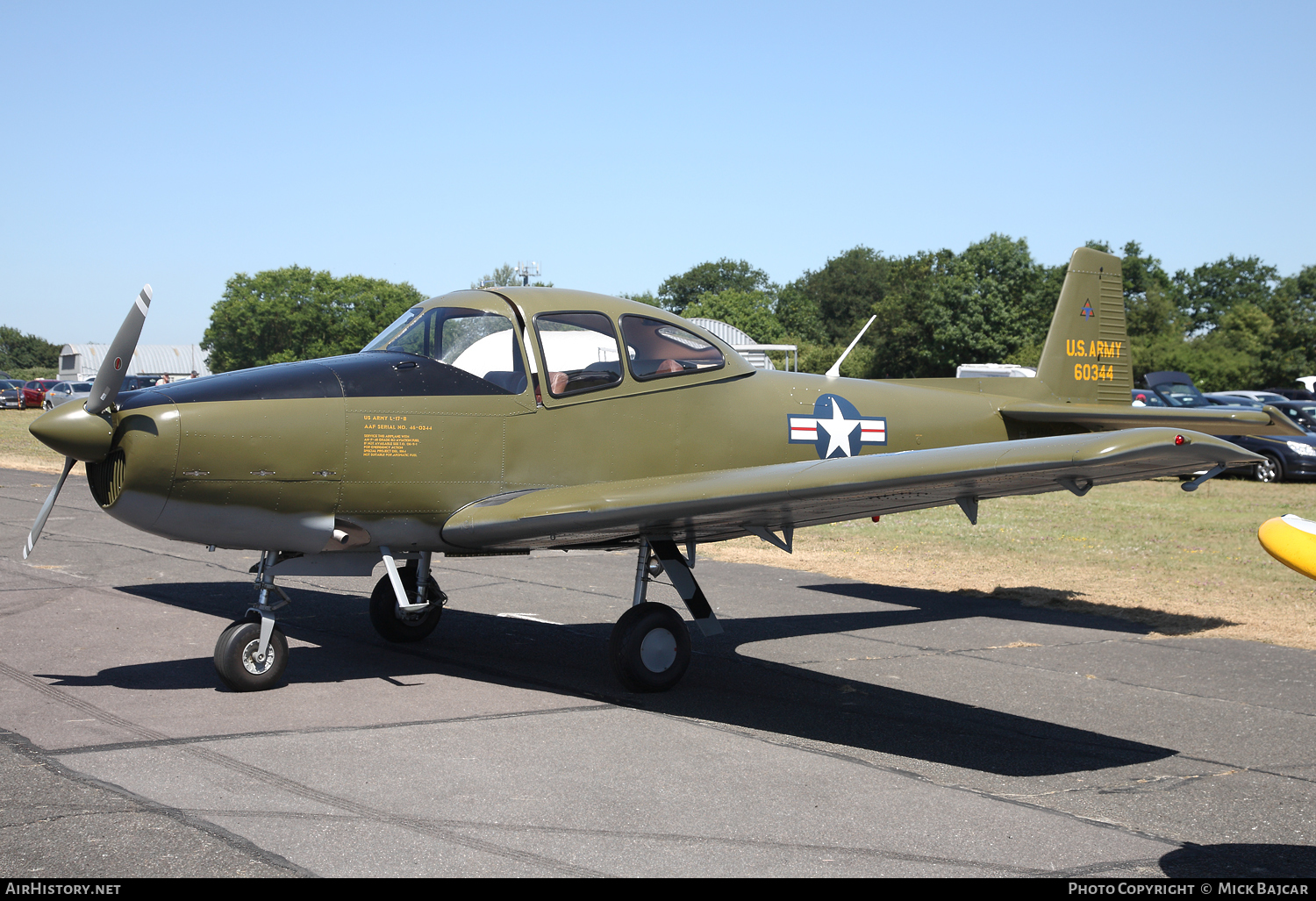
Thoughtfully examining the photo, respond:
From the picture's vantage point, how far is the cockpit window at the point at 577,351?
22.3 ft

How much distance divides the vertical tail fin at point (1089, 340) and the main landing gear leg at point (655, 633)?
4.90 meters

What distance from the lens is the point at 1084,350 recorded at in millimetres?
10047

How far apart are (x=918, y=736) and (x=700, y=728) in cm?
117

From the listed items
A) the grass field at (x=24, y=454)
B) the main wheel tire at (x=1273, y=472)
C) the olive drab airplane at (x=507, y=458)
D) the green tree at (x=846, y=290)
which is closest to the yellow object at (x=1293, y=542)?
the olive drab airplane at (x=507, y=458)

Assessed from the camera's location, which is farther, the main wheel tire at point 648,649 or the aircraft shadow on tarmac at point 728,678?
the main wheel tire at point 648,649

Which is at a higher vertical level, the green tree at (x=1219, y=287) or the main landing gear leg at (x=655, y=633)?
the green tree at (x=1219, y=287)

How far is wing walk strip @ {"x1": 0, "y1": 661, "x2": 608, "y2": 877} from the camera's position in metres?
3.75

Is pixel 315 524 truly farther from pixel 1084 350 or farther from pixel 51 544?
pixel 51 544

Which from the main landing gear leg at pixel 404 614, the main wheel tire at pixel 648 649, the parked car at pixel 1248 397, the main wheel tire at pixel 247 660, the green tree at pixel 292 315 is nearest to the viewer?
the main wheel tire at pixel 247 660

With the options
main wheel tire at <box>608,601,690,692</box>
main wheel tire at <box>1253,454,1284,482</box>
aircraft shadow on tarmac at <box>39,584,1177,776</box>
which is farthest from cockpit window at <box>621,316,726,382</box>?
main wheel tire at <box>1253,454,1284,482</box>

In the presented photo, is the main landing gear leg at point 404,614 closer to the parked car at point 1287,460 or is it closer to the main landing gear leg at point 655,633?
the main landing gear leg at point 655,633

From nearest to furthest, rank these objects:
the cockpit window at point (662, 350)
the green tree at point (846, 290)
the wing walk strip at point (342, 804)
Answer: the wing walk strip at point (342, 804) → the cockpit window at point (662, 350) → the green tree at point (846, 290)
